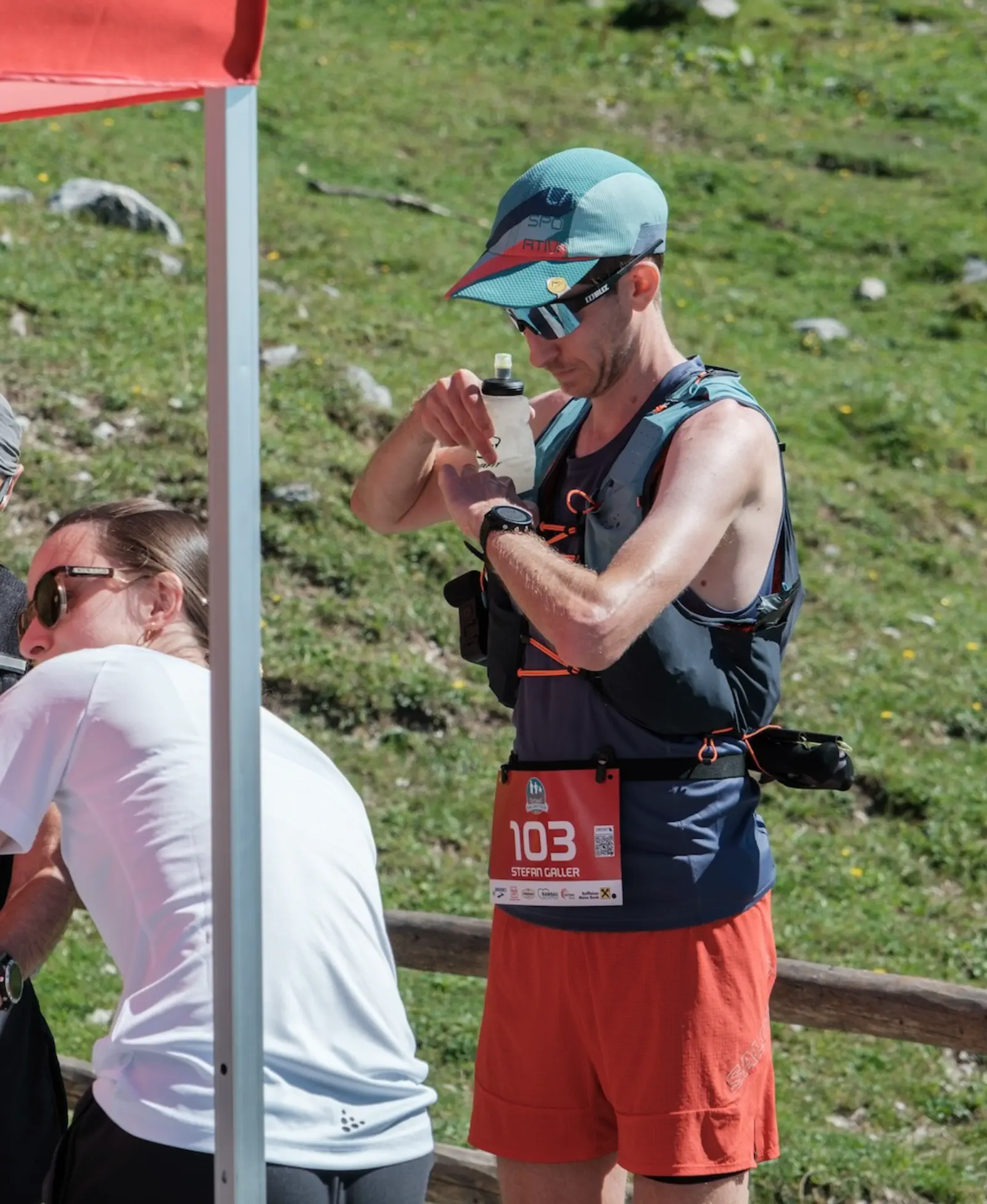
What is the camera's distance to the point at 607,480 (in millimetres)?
2361

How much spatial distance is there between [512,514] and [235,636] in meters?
0.47

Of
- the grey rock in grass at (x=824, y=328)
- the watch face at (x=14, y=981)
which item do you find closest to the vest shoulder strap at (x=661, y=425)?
the watch face at (x=14, y=981)

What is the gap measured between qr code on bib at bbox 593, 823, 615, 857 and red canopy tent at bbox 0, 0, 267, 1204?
0.59 meters

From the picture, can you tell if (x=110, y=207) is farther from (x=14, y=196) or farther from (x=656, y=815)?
(x=656, y=815)

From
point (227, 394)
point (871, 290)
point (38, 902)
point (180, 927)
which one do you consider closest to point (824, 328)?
point (871, 290)

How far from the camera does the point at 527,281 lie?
2.30 metres

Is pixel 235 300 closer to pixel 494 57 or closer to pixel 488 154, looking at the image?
pixel 488 154

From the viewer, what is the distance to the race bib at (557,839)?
2.31 metres

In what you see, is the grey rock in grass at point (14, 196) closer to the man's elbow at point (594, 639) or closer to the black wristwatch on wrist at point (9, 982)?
the black wristwatch on wrist at point (9, 982)

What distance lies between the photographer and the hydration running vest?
87.7 inches

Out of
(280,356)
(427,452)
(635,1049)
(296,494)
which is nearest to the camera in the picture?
(635,1049)

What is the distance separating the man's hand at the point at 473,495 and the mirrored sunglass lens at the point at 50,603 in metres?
0.57

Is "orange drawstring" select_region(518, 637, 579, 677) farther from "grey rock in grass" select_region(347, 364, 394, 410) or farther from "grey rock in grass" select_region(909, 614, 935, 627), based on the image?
"grey rock in grass" select_region(347, 364, 394, 410)

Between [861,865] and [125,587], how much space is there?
168 inches
